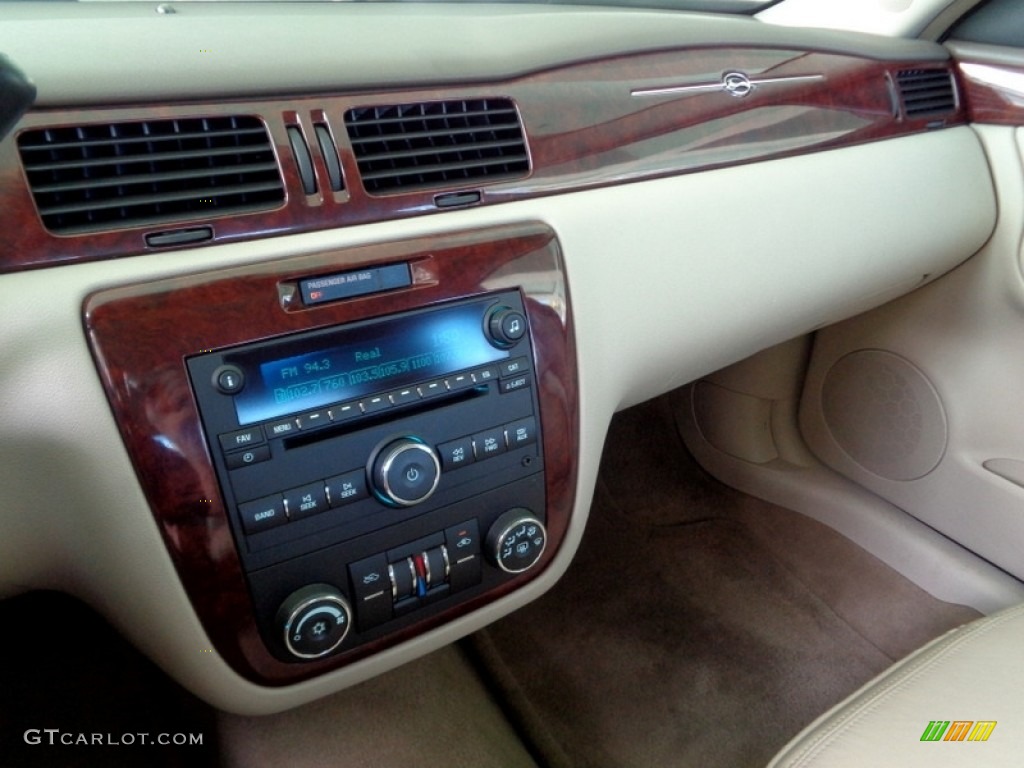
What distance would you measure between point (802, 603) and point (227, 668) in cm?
98

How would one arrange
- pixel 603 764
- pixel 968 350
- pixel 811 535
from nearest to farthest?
pixel 603 764
pixel 968 350
pixel 811 535

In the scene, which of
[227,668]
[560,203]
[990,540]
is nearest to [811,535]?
[990,540]

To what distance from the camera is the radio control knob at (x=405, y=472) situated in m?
0.64

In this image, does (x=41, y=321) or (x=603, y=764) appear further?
(x=603, y=764)

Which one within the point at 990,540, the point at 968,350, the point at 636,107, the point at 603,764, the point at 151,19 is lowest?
the point at 603,764

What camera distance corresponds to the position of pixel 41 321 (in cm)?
52

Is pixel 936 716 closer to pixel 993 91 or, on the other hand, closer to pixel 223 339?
pixel 223 339


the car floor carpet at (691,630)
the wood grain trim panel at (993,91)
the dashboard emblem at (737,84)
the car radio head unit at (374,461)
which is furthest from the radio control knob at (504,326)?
the wood grain trim panel at (993,91)

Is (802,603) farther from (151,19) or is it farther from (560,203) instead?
(151,19)

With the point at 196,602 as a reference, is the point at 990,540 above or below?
below

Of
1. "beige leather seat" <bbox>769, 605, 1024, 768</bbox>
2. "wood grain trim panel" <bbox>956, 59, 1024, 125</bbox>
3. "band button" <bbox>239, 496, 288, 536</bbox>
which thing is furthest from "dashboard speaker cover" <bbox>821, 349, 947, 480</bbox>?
"band button" <bbox>239, 496, 288, 536</bbox>
